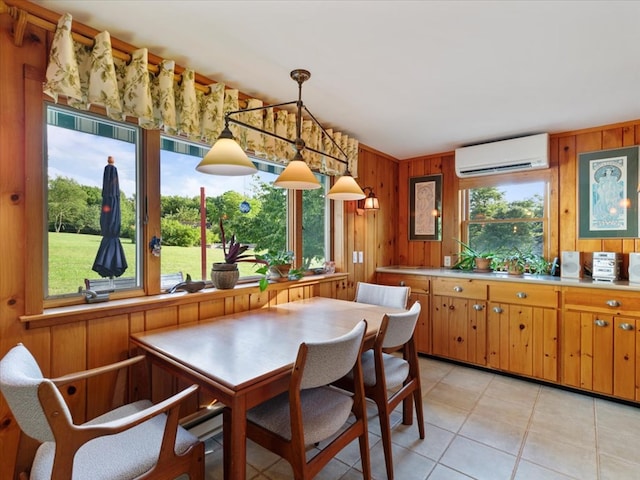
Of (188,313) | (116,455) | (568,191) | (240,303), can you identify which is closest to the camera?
(116,455)

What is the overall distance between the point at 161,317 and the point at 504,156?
3.29 m

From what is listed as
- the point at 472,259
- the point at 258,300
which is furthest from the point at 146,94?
the point at 472,259

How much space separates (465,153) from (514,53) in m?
1.68

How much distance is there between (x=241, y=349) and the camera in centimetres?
152

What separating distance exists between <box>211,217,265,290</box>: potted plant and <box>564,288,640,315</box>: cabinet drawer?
267 centimetres

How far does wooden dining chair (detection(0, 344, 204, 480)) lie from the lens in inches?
36.9

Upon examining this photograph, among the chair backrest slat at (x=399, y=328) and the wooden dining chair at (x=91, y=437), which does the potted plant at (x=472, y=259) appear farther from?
the wooden dining chair at (x=91, y=437)

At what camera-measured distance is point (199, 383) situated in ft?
4.21

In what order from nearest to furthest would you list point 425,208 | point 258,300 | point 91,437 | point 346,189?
1. point 91,437
2. point 346,189
3. point 258,300
4. point 425,208

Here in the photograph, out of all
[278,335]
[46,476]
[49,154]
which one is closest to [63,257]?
[49,154]

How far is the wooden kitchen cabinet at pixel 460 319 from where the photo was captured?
10.1 feet

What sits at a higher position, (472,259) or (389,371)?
(472,259)

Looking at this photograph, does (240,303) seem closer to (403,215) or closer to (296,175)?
(296,175)

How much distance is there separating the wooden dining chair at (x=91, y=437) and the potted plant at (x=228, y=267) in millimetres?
764
